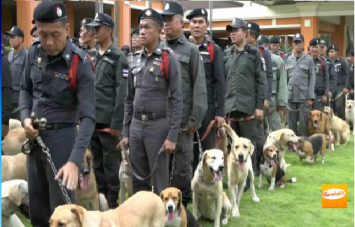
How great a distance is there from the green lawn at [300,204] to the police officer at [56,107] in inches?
77.5

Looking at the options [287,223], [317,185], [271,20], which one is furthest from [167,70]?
[271,20]

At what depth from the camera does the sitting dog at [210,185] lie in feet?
17.8

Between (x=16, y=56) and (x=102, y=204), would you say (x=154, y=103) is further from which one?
(x=16, y=56)

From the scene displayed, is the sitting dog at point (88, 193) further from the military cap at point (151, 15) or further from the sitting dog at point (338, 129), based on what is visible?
the sitting dog at point (338, 129)

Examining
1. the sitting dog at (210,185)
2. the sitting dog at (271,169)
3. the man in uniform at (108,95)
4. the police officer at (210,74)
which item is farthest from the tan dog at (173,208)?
the sitting dog at (271,169)

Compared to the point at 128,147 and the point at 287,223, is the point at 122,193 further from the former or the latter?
the point at 287,223

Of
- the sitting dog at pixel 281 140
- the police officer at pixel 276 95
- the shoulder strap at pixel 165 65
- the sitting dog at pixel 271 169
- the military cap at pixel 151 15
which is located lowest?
the sitting dog at pixel 271 169

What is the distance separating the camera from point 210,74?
6152mm

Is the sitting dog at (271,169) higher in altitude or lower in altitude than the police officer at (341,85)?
lower

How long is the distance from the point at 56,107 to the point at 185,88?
6.77 feet

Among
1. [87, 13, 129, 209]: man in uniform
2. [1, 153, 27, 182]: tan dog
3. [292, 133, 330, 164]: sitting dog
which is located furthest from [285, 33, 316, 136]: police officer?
[1, 153, 27, 182]: tan dog

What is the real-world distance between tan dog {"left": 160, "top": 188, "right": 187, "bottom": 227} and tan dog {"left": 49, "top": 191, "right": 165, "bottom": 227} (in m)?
0.35

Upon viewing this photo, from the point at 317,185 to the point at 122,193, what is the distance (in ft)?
11.9

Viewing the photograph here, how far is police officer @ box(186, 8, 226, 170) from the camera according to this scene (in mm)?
6051
